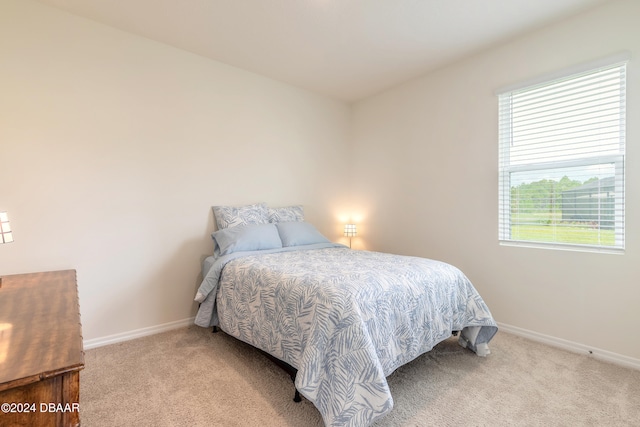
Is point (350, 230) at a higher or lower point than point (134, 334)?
higher

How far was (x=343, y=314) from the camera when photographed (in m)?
1.54

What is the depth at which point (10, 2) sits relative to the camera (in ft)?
7.20

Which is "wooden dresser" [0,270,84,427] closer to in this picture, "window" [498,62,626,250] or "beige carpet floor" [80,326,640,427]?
"beige carpet floor" [80,326,640,427]

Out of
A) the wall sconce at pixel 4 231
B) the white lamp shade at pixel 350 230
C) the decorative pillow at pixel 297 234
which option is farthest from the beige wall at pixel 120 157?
the white lamp shade at pixel 350 230

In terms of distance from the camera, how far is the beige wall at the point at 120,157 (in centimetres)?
225

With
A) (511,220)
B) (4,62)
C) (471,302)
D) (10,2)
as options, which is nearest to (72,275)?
(4,62)

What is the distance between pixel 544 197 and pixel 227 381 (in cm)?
289

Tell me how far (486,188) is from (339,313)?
217 centimetres

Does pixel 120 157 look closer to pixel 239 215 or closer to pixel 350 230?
pixel 239 215

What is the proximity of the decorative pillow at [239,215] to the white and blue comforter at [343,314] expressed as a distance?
0.53 m

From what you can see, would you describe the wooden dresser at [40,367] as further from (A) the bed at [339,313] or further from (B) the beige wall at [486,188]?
(B) the beige wall at [486,188]

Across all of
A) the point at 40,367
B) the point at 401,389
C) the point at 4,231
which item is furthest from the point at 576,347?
the point at 4,231

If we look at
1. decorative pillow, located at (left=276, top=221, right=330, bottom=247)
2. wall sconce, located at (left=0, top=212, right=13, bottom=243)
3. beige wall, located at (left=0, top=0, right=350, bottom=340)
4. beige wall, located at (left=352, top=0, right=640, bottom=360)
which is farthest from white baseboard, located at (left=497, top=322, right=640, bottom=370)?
wall sconce, located at (left=0, top=212, right=13, bottom=243)

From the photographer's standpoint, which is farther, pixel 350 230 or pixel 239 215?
pixel 350 230
